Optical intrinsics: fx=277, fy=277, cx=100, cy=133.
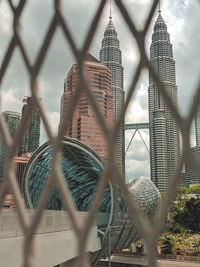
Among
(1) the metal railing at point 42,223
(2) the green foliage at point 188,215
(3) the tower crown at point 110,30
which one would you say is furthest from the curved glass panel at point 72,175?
(3) the tower crown at point 110,30

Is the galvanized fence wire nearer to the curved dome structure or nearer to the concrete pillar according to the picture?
the concrete pillar

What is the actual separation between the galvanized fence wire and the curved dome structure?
9270 millimetres

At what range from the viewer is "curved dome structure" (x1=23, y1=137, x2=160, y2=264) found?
16.0 metres

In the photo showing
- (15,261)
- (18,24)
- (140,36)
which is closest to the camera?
(140,36)

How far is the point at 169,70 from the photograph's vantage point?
2901 inches

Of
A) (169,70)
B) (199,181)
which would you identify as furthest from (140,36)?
(169,70)

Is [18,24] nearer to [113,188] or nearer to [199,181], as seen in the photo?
[199,181]

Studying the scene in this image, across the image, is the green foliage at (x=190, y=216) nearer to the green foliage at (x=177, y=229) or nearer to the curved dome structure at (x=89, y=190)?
the green foliage at (x=177, y=229)

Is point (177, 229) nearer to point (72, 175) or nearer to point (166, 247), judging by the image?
point (166, 247)

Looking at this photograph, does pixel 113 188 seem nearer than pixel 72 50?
No

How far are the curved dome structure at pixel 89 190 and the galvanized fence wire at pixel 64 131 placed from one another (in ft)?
30.4

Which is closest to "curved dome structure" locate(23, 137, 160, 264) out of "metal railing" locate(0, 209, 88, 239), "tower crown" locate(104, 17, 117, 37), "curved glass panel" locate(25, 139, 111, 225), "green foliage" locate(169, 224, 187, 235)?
"curved glass panel" locate(25, 139, 111, 225)

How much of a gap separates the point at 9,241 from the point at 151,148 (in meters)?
61.4

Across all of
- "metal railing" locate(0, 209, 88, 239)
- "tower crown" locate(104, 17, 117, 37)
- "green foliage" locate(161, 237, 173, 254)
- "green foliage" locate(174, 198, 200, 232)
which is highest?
"tower crown" locate(104, 17, 117, 37)
